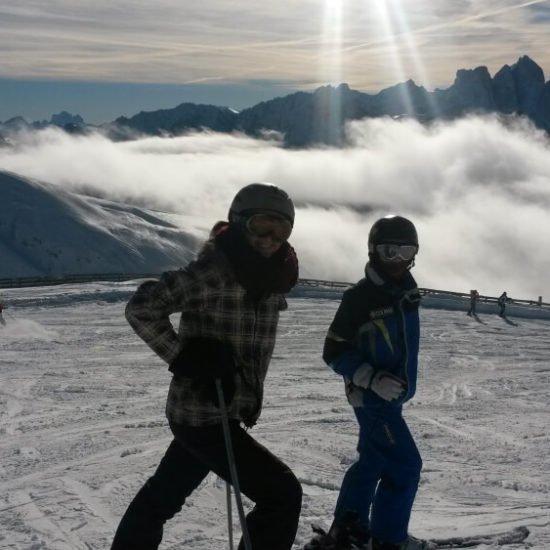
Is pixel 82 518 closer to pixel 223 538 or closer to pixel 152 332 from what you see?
pixel 223 538

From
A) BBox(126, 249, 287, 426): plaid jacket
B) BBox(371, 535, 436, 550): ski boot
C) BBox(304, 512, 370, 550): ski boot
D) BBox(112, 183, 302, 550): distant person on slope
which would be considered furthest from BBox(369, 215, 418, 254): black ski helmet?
BBox(371, 535, 436, 550): ski boot

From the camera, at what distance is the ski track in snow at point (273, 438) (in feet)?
17.8

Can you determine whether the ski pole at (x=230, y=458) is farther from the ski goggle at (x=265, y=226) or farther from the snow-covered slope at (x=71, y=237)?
the snow-covered slope at (x=71, y=237)

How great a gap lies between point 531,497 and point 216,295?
13.0 feet

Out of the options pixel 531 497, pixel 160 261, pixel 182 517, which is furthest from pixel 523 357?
pixel 160 261

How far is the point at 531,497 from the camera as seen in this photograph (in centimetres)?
608

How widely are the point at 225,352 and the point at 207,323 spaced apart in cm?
19

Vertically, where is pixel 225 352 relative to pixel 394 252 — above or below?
below

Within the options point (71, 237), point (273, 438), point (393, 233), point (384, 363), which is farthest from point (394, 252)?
point (71, 237)

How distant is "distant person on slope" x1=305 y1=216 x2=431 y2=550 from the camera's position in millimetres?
4414

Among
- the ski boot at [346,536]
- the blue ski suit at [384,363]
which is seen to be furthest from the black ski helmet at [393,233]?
the ski boot at [346,536]

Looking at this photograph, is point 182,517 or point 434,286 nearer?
point 182,517

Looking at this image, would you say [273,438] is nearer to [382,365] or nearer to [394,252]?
[382,365]

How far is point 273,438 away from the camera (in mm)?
8086
